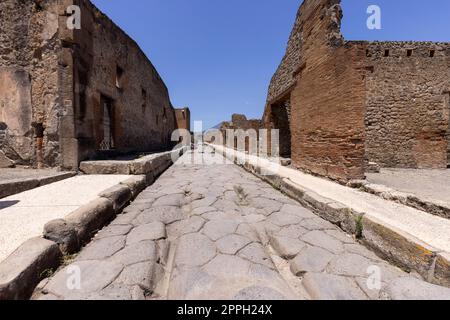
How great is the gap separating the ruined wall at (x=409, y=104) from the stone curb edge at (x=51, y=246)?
1020 centimetres

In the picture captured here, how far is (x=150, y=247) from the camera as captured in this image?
5.87 feet

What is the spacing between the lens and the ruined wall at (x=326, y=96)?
3994 millimetres

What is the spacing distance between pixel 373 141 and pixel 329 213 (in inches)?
329

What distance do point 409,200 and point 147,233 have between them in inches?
127

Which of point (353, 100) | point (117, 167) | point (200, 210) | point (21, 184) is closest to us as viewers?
point (200, 210)

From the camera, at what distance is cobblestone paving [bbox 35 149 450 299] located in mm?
1289

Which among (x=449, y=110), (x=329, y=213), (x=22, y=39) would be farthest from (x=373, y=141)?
(x=22, y=39)

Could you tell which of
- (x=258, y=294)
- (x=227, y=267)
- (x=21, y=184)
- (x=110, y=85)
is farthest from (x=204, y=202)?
(x=110, y=85)

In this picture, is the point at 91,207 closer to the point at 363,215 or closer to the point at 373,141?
the point at 363,215

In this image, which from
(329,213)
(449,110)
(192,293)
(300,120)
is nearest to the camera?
(192,293)

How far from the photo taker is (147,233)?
207cm

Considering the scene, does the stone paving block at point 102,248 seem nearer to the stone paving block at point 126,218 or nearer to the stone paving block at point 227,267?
the stone paving block at point 126,218

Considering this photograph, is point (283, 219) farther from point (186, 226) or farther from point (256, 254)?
point (186, 226)

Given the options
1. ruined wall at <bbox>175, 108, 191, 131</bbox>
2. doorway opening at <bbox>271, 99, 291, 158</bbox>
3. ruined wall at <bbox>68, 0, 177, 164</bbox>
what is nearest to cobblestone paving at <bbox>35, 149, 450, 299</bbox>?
ruined wall at <bbox>68, 0, 177, 164</bbox>
